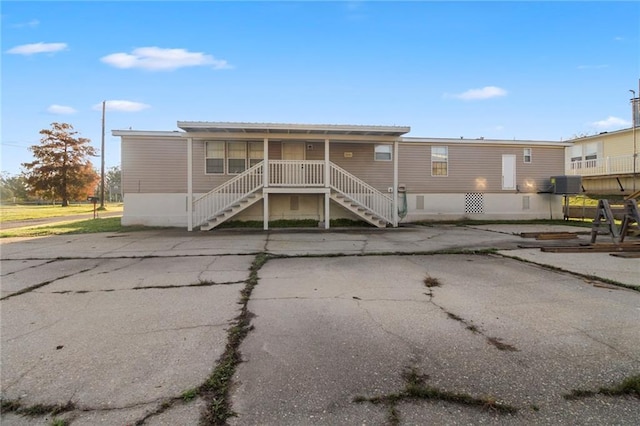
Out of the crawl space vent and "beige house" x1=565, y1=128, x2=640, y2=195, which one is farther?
"beige house" x1=565, y1=128, x2=640, y2=195

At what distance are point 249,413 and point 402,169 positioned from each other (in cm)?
1431

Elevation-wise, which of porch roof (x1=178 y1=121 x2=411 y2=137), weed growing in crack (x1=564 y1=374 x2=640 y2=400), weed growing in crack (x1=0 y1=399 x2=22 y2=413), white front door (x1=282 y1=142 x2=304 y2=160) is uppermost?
porch roof (x1=178 y1=121 x2=411 y2=137)

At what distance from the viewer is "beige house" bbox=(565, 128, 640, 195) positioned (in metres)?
20.2

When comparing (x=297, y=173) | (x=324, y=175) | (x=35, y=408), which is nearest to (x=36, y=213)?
(x=297, y=173)

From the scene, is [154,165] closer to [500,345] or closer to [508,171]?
[500,345]

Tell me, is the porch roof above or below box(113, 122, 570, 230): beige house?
above

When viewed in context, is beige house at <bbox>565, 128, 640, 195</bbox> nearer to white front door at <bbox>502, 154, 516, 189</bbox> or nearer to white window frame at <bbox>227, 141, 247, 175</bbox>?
white front door at <bbox>502, 154, 516, 189</bbox>

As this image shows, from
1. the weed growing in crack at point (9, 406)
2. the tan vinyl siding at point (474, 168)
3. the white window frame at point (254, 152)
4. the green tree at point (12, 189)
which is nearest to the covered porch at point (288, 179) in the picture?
the white window frame at point (254, 152)

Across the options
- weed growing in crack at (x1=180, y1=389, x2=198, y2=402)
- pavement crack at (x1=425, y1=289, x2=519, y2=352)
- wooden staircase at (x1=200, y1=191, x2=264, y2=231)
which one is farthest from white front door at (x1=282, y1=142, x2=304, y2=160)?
weed growing in crack at (x1=180, y1=389, x2=198, y2=402)

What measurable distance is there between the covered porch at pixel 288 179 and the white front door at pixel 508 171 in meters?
6.39

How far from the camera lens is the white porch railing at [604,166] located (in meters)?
20.2

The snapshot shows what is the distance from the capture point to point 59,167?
34875 millimetres

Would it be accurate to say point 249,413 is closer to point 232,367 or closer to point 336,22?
point 232,367

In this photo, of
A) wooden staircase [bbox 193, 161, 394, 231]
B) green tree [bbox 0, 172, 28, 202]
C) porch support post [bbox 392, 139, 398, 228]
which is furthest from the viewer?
green tree [bbox 0, 172, 28, 202]
